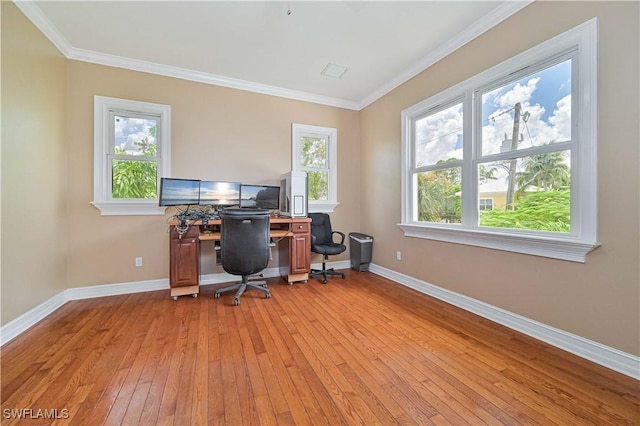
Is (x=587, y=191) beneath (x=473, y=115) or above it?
beneath

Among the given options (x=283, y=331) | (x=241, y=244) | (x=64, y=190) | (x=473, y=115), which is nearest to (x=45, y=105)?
(x=64, y=190)

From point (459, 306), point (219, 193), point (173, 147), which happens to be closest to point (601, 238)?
point (459, 306)

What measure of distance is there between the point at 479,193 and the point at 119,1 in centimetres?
379

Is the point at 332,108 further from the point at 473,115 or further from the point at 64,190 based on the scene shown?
the point at 64,190

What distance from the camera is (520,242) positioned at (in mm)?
2111

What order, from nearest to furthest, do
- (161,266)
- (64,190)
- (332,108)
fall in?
1. (64,190)
2. (161,266)
3. (332,108)

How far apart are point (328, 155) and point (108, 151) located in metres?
2.98

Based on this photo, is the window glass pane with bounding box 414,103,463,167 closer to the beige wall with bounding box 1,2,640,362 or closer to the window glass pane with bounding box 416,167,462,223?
the window glass pane with bounding box 416,167,462,223

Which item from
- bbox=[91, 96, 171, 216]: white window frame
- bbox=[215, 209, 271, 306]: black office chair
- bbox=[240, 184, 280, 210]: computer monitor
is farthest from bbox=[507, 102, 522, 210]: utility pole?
bbox=[91, 96, 171, 216]: white window frame

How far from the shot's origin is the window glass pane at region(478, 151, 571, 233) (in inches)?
75.9

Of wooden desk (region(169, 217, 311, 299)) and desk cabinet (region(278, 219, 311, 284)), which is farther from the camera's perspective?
desk cabinet (region(278, 219, 311, 284))

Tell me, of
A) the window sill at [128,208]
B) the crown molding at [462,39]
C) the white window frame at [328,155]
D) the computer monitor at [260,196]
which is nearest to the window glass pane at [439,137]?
the crown molding at [462,39]

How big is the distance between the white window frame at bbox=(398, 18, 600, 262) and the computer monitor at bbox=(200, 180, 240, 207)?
8.69 ft

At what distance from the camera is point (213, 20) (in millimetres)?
2383
